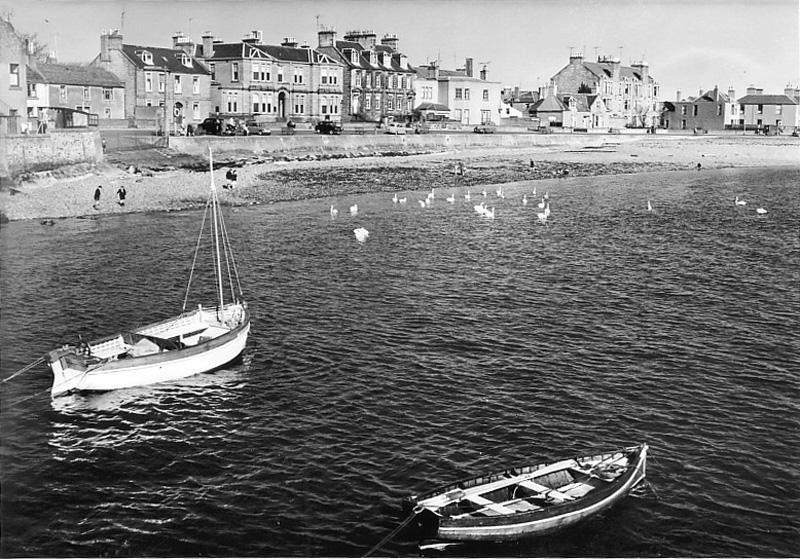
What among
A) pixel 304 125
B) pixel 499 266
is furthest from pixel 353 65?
pixel 499 266

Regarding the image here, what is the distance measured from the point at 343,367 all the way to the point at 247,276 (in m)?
15.1

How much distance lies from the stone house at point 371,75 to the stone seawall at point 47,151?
55.1 meters

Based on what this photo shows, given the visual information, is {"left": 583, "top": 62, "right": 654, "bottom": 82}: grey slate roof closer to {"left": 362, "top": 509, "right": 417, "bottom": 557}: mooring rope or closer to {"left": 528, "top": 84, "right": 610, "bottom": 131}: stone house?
{"left": 528, "top": 84, "right": 610, "bottom": 131}: stone house

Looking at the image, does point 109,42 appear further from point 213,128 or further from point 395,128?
point 395,128

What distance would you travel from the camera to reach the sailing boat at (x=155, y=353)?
1139 inches

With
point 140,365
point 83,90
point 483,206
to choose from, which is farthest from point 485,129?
point 140,365

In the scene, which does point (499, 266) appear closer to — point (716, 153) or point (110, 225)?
point (110, 225)

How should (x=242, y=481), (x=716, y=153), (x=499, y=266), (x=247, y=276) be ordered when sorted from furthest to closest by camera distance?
(x=716, y=153) → (x=499, y=266) → (x=247, y=276) → (x=242, y=481)

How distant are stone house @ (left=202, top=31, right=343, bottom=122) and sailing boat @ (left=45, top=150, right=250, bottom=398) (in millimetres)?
74229

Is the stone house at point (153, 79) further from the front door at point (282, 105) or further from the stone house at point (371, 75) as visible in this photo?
the stone house at point (371, 75)

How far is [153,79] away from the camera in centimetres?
9612

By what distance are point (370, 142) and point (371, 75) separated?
79.0 ft

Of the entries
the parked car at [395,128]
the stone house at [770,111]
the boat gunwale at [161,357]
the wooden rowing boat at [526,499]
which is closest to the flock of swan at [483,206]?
the boat gunwale at [161,357]

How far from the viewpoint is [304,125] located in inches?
4382
